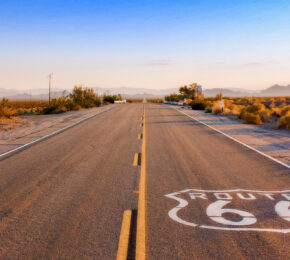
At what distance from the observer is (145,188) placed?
657 centimetres

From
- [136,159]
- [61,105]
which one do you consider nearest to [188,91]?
[61,105]

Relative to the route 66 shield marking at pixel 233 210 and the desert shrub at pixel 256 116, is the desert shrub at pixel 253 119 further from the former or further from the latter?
the route 66 shield marking at pixel 233 210

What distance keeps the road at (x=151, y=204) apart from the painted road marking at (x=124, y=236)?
70mm

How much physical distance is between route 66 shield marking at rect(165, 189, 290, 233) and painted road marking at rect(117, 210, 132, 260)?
0.71 m

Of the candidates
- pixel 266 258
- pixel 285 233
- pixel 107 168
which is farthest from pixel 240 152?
pixel 266 258

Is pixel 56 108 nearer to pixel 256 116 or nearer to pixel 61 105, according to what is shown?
pixel 61 105

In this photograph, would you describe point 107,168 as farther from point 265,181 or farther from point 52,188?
point 265,181

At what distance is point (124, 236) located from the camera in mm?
4391

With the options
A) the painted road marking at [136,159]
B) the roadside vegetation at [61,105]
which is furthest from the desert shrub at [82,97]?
the painted road marking at [136,159]

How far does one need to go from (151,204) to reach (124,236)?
1.32 meters

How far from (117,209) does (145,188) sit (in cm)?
129

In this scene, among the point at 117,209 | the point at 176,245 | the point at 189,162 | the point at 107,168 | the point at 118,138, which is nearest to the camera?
the point at 176,245

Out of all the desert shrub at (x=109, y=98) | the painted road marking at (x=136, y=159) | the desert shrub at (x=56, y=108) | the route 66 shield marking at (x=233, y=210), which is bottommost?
the route 66 shield marking at (x=233, y=210)

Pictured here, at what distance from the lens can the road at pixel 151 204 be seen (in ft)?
13.4
